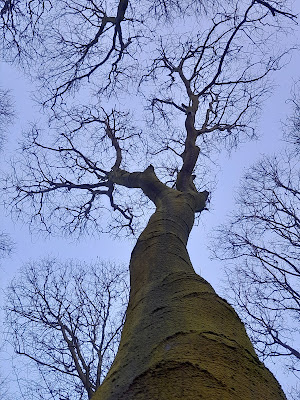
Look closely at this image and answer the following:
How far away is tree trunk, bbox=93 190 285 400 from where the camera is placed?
1182mm

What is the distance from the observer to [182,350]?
1346 mm

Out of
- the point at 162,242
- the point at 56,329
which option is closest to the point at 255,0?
the point at 162,242

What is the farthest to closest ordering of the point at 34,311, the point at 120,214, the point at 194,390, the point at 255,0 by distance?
the point at 34,311, the point at 120,214, the point at 255,0, the point at 194,390

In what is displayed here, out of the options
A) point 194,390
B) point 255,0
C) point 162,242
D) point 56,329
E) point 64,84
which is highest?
point 64,84

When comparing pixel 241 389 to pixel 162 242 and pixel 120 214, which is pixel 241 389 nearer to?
pixel 162 242

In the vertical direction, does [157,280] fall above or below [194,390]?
above

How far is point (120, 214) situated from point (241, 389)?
5760mm

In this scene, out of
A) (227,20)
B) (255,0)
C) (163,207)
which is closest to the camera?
(163,207)

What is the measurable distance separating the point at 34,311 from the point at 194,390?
685 centimetres

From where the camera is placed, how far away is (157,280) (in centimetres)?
214

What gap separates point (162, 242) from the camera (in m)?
2.67

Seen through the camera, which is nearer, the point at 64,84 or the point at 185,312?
the point at 185,312

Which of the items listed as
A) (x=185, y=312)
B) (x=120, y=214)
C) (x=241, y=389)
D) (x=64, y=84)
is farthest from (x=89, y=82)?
(x=241, y=389)

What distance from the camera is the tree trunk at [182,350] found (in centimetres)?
118
